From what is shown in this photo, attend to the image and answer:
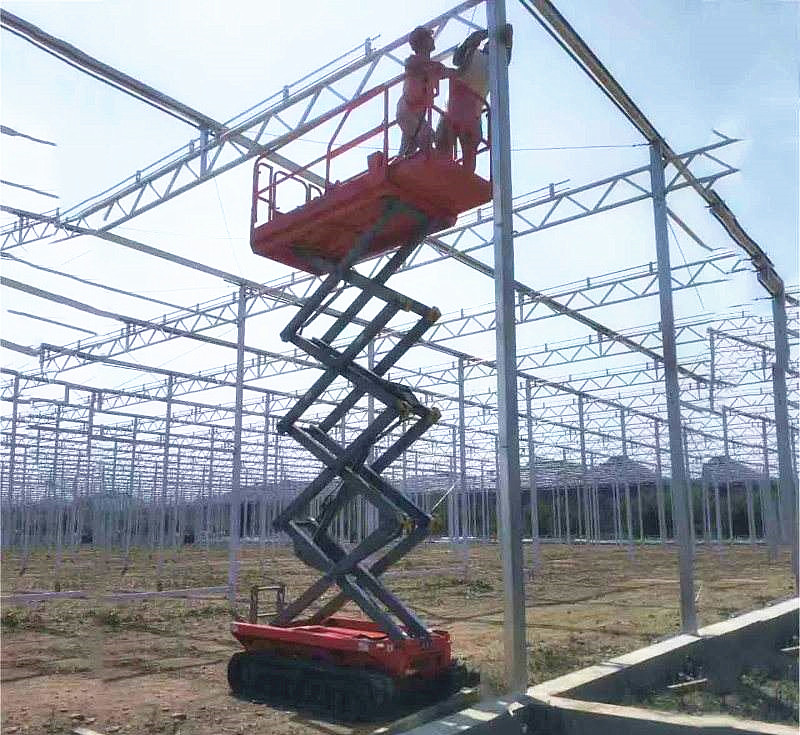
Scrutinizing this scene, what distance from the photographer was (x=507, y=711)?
5562mm

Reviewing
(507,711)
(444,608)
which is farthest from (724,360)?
(507,711)

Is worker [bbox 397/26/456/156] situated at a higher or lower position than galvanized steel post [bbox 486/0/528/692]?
higher

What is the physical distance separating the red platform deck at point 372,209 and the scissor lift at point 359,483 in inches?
0.5

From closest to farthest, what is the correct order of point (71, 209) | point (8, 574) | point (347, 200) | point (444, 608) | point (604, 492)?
point (347, 200) → point (71, 209) → point (444, 608) → point (8, 574) → point (604, 492)

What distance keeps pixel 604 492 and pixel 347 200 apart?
143ft

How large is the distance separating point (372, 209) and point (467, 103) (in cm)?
123

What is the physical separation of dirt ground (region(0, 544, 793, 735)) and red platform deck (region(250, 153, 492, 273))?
399 cm

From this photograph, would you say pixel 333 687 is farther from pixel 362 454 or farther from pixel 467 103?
pixel 467 103

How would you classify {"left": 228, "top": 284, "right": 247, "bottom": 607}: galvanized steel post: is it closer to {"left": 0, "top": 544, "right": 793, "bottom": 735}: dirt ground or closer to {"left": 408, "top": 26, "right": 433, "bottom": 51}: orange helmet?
{"left": 0, "top": 544, "right": 793, "bottom": 735}: dirt ground

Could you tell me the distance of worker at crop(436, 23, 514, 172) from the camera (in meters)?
6.78

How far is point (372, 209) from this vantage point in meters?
6.77

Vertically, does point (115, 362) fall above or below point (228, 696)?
above

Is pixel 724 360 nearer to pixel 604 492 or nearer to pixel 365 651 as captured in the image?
pixel 365 651

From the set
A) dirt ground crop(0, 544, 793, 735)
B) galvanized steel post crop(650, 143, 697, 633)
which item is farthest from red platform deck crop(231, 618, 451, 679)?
galvanized steel post crop(650, 143, 697, 633)
